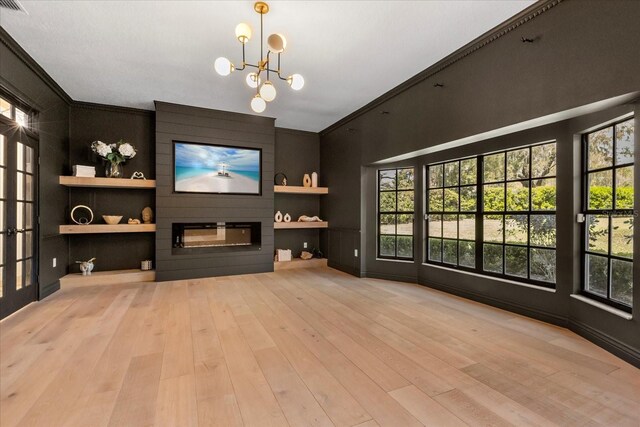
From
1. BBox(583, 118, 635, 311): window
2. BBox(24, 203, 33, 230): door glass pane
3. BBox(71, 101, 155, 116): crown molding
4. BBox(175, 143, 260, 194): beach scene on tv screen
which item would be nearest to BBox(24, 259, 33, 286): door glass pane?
BBox(24, 203, 33, 230): door glass pane

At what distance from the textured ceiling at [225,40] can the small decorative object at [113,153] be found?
0.78 m

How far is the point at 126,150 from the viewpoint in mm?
4777

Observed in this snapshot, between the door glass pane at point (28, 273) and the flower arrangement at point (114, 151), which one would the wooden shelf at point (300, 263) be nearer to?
the flower arrangement at point (114, 151)

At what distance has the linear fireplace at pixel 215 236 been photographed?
532cm

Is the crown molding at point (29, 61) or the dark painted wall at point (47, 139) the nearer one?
the crown molding at point (29, 61)

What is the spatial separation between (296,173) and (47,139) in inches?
159

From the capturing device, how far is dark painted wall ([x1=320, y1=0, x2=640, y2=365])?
2.21 metres

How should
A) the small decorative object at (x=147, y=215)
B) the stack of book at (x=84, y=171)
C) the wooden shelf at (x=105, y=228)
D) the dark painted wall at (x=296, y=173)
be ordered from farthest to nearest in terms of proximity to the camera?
the dark painted wall at (x=296, y=173) → the small decorative object at (x=147, y=215) → the stack of book at (x=84, y=171) → the wooden shelf at (x=105, y=228)

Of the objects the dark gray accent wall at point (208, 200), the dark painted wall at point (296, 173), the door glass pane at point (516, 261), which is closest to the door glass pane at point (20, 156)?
the dark gray accent wall at point (208, 200)

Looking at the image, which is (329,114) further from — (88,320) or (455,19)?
(88,320)

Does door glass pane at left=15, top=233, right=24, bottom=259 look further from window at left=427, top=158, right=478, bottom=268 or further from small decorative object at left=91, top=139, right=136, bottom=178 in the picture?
window at left=427, top=158, right=478, bottom=268

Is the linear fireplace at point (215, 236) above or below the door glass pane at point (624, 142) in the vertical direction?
below

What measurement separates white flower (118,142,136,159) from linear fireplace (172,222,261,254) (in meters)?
1.34

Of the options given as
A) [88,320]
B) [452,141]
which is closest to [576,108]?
[452,141]
